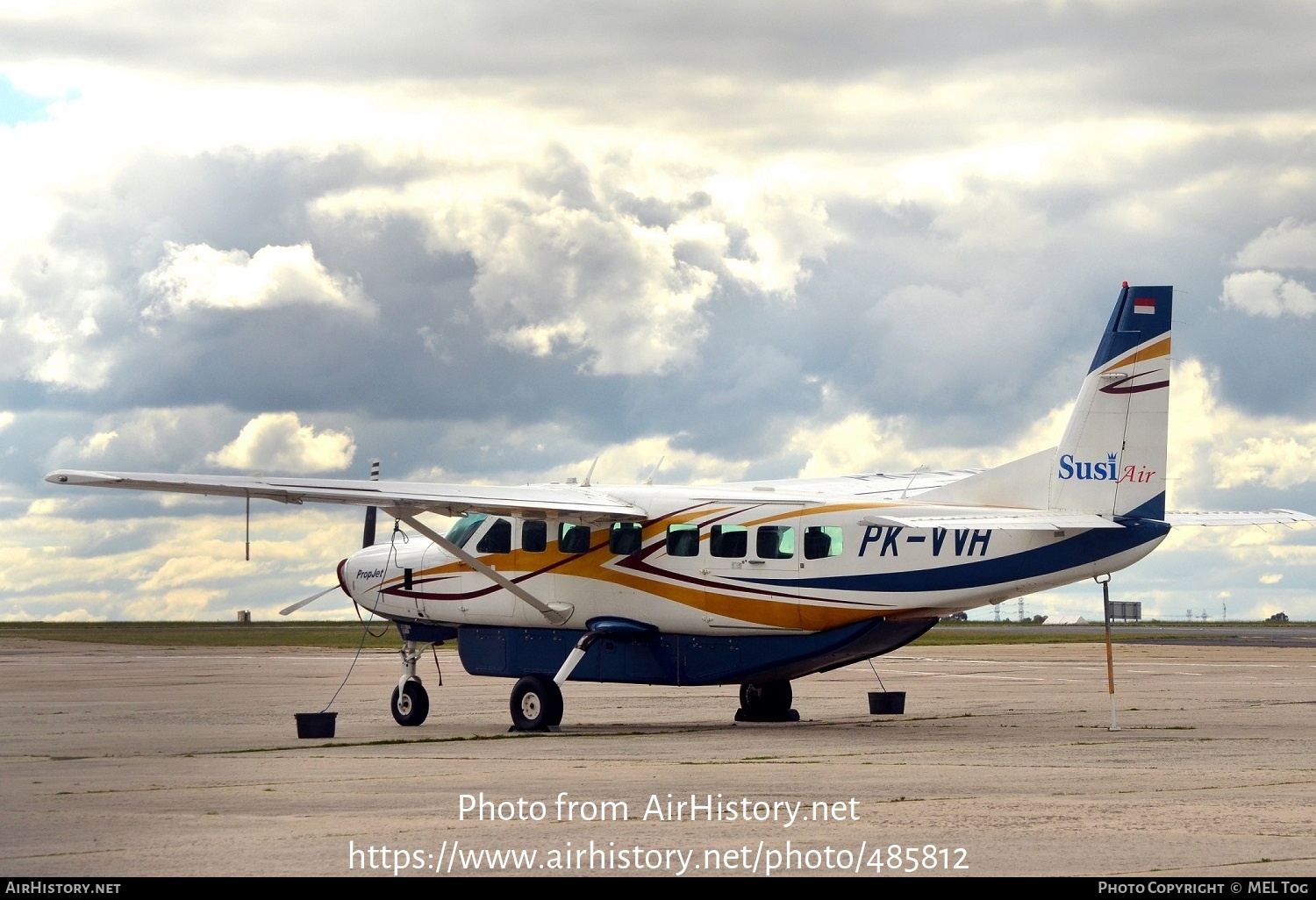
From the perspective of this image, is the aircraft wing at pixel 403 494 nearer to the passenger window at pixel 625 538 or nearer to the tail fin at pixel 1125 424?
the passenger window at pixel 625 538

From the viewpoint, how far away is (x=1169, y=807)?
45.2 feet

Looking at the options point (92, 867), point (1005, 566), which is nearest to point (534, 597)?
point (1005, 566)

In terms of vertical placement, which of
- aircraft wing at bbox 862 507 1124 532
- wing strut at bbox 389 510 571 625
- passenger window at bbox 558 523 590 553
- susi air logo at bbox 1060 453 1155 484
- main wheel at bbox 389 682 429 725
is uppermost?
susi air logo at bbox 1060 453 1155 484

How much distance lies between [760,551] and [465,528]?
5.57 meters

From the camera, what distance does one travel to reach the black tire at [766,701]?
86.1ft

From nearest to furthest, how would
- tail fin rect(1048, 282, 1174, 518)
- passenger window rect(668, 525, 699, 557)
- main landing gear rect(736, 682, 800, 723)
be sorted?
tail fin rect(1048, 282, 1174, 518)
passenger window rect(668, 525, 699, 557)
main landing gear rect(736, 682, 800, 723)

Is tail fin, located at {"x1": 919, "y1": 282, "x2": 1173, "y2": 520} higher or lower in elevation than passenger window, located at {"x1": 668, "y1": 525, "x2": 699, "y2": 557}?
higher

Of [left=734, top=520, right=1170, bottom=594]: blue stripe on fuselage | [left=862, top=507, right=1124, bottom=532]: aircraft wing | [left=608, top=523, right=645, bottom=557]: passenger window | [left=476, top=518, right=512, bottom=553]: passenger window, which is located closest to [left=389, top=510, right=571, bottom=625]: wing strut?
[left=476, top=518, right=512, bottom=553]: passenger window

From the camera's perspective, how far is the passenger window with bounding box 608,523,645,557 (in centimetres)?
2488

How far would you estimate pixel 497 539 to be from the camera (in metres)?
26.2

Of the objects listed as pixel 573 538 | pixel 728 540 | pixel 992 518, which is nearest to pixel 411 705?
pixel 573 538

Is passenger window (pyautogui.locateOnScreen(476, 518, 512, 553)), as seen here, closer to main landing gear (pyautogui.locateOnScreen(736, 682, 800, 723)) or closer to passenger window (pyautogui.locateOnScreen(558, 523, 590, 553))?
passenger window (pyautogui.locateOnScreen(558, 523, 590, 553))

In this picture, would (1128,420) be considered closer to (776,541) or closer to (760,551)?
(776,541)

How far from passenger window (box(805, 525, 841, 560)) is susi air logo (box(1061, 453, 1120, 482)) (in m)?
3.40
